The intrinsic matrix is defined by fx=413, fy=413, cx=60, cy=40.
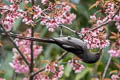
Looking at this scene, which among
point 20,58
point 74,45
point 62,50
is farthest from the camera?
point 62,50

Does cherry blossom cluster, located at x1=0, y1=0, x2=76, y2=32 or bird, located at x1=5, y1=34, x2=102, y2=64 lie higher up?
cherry blossom cluster, located at x1=0, y1=0, x2=76, y2=32

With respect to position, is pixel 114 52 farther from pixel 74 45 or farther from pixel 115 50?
pixel 74 45

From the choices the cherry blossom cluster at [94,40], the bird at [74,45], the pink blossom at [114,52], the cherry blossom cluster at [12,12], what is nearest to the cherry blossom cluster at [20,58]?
the pink blossom at [114,52]

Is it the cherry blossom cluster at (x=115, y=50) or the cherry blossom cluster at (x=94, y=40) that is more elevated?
the cherry blossom cluster at (x=94, y=40)

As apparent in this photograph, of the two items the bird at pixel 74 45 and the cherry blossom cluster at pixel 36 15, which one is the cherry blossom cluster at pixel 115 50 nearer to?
the cherry blossom cluster at pixel 36 15

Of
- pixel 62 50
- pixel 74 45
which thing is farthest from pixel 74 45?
pixel 62 50

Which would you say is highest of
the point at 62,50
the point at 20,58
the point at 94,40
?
the point at 94,40

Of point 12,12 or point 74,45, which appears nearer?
point 74,45

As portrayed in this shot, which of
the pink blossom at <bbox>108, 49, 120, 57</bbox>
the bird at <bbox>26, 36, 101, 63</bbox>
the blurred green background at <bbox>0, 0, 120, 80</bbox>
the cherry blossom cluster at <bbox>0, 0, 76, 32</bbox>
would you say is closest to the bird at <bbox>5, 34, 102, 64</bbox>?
the bird at <bbox>26, 36, 101, 63</bbox>

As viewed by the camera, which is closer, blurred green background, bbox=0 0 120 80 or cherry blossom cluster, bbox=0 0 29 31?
cherry blossom cluster, bbox=0 0 29 31

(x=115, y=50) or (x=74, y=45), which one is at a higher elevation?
(x=74, y=45)

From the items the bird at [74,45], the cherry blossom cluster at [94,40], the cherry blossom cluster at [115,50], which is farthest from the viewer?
the cherry blossom cluster at [115,50]

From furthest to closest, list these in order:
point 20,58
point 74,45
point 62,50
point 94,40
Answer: point 62,50, point 20,58, point 94,40, point 74,45

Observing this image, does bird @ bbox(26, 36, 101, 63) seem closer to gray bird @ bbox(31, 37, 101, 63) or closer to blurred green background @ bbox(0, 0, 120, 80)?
gray bird @ bbox(31, 37, 101, 63)
